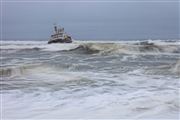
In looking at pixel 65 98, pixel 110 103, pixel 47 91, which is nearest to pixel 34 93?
pixel 47 91

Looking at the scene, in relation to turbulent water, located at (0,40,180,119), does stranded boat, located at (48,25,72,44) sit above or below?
above

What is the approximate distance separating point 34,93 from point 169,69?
4.15 metres

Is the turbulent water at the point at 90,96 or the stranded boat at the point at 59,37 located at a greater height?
the stranded boat at the point at 59,37

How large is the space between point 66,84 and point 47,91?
0.87m

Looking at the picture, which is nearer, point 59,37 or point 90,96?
point 90,96

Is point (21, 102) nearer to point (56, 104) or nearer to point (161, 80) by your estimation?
point (56, 104)

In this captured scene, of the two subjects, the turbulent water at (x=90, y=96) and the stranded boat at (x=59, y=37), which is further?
the stranded boat at (x=59, y=37)

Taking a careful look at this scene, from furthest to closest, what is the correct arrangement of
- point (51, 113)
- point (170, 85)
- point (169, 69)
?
point (169, 69) < point (170, 85) < point (51, 113)

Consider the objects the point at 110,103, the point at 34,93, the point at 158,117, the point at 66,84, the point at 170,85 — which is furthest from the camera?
the point at 66,84

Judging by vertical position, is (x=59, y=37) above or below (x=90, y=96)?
above

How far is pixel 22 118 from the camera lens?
4266 mm

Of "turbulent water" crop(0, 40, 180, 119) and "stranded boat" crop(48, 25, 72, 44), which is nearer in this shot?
"turbulent water" crop(0, 40, 180, 119)

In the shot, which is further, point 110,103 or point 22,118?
point 110,103

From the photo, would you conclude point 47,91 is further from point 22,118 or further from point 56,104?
point 22,118
